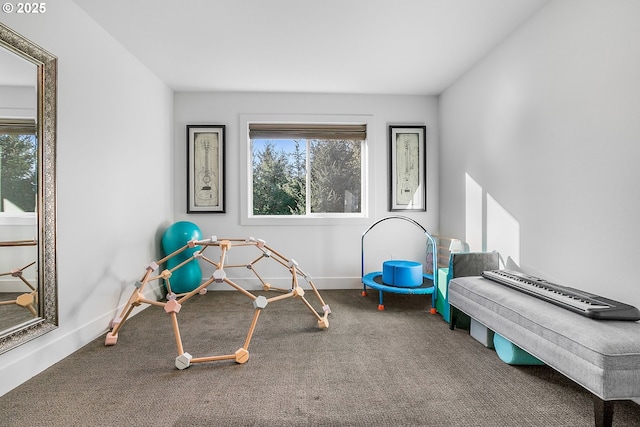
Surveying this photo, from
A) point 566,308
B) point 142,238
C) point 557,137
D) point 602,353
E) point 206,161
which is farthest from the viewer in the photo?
point 206,161

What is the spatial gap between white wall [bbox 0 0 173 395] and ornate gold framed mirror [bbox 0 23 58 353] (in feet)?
0.25

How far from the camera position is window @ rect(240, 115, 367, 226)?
172 inches

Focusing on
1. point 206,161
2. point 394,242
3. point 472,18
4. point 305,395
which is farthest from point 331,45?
point 305,395

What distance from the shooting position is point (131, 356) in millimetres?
2334

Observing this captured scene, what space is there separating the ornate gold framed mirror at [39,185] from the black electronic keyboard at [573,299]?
9.67 ft

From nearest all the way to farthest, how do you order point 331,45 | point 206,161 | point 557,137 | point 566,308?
point 566,308
point 557,137
point 331,45
point 206,161

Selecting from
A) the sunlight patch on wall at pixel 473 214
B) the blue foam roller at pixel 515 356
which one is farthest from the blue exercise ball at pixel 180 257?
the blue foam roller at pixel 515 356

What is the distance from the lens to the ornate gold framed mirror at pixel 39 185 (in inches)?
75.6

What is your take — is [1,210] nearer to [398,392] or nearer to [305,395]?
[305,395]

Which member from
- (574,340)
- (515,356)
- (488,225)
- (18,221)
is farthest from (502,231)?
(18,221)

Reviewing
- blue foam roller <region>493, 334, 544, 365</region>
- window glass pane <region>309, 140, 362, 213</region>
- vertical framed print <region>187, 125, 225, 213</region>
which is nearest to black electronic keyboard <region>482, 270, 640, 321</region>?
blue foam roller <region>493, 334, 544, 365</region>

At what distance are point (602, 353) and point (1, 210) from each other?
118 inches

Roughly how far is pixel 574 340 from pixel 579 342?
0.03 m

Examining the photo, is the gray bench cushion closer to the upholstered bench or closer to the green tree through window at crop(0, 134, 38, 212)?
the upholstered bench
